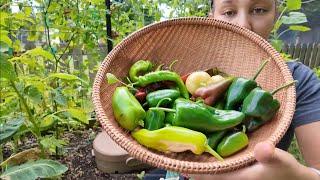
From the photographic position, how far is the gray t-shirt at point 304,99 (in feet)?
3.11

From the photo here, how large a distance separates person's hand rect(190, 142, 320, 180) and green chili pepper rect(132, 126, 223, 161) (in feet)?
0.43

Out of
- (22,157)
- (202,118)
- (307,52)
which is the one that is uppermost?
(202,118)

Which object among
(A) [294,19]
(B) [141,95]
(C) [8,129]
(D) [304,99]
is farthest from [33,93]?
(A) [294,19]

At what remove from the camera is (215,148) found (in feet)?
2.84

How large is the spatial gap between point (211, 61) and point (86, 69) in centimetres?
144

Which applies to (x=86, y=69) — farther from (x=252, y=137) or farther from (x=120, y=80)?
(x=252, y=137)

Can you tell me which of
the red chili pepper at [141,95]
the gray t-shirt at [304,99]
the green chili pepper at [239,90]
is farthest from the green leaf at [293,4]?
the red chili pepper at [141,95]

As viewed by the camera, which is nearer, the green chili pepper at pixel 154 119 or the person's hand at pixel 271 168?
the person's hand at pixel 271 168

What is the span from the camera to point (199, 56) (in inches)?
44.6

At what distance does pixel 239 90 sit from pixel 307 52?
5.20 meters

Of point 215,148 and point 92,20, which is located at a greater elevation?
point 92,20

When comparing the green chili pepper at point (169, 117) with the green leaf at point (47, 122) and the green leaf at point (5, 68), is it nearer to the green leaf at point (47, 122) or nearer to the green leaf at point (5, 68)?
the green leaf at point (5, 68)

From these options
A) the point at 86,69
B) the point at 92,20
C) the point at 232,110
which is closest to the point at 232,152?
the point at 232,110

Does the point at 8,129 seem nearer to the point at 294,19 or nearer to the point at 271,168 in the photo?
the point at 271,168
